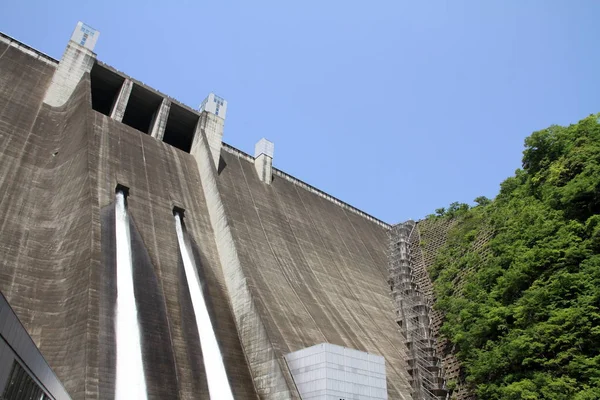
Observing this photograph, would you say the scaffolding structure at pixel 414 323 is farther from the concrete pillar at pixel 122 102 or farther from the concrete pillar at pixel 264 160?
the concrete pillar at pixel 122 102

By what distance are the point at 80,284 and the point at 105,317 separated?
1.15 metres

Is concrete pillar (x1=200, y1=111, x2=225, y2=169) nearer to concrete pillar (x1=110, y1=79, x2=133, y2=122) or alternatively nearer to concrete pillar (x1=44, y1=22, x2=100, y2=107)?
concrete pillar (x1=110, y1=79, x2=133, y2=122)

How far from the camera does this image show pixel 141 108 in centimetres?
2370

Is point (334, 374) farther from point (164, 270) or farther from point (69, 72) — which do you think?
point (69, 72)

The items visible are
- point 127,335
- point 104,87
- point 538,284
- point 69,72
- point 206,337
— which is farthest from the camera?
point 104,87

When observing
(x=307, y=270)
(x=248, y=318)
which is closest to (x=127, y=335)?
(x=248, y=318)

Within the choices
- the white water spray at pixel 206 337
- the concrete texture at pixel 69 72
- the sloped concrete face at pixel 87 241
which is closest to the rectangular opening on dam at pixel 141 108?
the concrete texture at pixel 69 72

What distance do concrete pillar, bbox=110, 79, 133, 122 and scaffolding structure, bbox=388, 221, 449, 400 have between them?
15.7m

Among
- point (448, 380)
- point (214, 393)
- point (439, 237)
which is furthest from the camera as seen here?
point (439, 237)

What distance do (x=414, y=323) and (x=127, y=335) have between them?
540 inches

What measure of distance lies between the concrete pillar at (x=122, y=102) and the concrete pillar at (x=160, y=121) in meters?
1.52

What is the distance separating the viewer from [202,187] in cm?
2125

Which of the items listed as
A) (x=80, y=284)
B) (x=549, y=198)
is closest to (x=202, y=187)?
(x=80, y=284)

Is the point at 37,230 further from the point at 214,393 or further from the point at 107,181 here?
the point at 214,393
